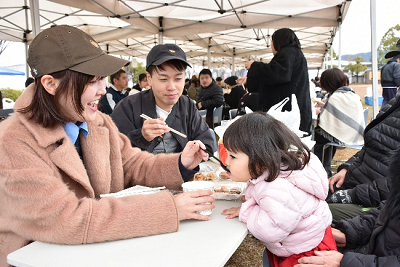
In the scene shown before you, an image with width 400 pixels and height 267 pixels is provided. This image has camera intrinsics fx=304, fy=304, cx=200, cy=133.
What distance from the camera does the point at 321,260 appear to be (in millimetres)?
1239

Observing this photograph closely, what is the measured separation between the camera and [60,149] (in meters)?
1.15

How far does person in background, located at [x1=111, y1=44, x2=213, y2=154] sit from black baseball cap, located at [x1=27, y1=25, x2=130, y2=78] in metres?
0.78

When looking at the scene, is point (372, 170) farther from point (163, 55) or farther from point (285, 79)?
point (163, 55)

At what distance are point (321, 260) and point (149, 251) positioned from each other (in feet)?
2.37

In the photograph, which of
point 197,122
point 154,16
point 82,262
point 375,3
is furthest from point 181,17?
point 82,262

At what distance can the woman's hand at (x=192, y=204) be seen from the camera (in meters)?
1.17

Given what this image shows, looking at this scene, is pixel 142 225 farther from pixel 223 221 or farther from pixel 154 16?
pixel 154 16

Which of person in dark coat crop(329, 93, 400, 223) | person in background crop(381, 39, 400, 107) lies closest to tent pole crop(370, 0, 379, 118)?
person in dark coat crop(329, 93, 400, 223)

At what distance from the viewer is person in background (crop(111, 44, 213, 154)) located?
6.77 ft

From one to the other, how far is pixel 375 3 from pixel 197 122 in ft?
11.4

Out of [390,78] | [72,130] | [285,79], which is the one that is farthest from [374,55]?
[72,130]

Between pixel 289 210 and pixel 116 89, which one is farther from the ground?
pixel 116 89

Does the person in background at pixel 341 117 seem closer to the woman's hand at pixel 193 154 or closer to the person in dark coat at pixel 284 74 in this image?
the person in dark coat at pixel 284 74

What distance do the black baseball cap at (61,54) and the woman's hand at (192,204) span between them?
564 millimetres
